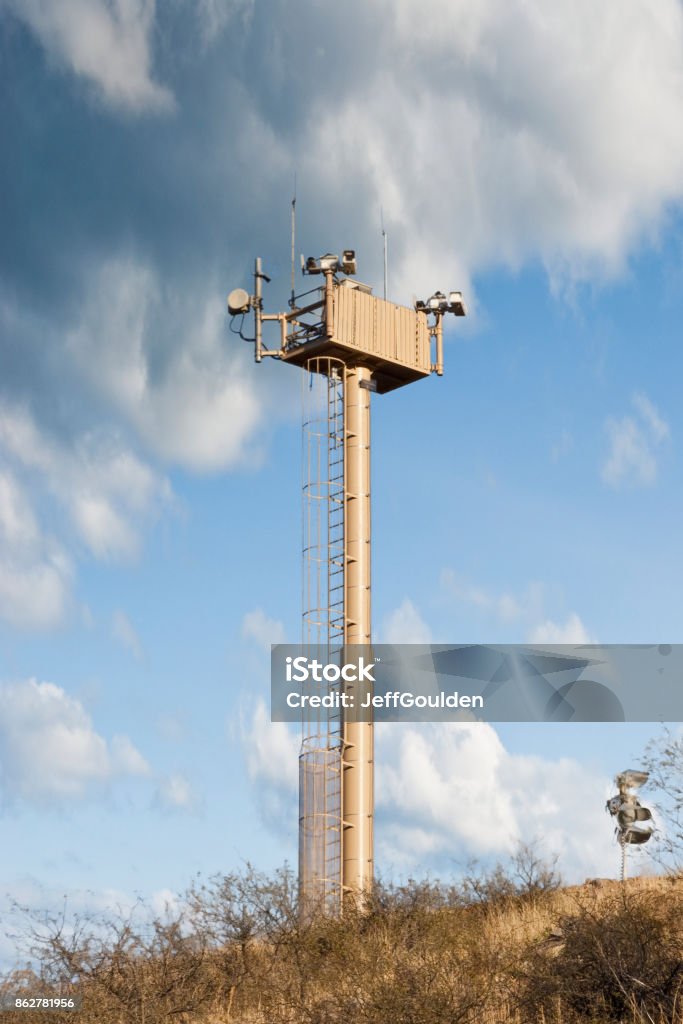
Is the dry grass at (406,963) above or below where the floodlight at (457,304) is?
below

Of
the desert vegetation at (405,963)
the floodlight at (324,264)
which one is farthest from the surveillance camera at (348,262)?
the desert vegetation at (405,963)

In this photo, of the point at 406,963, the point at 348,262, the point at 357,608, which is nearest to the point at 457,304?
the point at 348,262

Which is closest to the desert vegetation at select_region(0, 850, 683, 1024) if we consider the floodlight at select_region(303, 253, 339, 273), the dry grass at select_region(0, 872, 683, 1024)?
the dry grass at select_region(0, 872, 683, 1024)

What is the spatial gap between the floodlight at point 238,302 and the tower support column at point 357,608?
12.0ft

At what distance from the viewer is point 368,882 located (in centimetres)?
3278

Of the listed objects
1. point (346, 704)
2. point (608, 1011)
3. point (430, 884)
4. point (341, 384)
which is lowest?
point (608, 1011)

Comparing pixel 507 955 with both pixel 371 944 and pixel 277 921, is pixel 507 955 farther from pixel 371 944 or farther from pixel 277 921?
pixel 277 921

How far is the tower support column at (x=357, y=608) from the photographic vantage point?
113ft

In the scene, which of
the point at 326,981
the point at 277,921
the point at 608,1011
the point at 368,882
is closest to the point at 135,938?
the point at 326,981

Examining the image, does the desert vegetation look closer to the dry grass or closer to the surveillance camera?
the dry grass

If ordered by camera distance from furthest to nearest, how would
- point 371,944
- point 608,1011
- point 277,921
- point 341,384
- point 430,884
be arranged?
point 341,384 → point 430,884 → point 277,921 → point 371,944 → point 608,1011

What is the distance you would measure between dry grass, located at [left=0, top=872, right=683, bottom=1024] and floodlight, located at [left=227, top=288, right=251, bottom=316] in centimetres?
1748

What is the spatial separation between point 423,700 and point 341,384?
8859 mm

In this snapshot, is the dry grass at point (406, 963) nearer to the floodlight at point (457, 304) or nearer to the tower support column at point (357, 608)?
the tower support column at point (357, 608)
